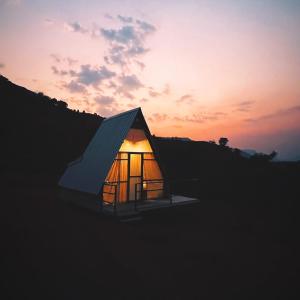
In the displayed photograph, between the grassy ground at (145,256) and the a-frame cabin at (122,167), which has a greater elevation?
the a-frame cabin at (122,167)

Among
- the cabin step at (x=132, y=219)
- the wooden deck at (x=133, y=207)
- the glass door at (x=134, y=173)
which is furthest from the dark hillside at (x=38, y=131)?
the cabin step at (x=132, y=219)

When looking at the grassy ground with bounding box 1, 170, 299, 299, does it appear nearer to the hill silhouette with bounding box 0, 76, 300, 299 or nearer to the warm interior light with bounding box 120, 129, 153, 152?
the hill silhouette with bounding box 0, 76, 300, 299

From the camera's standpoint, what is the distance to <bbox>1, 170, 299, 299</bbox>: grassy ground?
5.65 meters

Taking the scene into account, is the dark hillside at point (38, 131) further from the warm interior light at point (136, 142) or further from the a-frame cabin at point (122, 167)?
the warm interior light at point (136, 142)

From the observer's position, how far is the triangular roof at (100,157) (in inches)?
468

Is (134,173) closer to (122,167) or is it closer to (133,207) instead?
(122,167)

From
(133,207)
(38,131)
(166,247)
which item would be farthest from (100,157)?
(38,131)

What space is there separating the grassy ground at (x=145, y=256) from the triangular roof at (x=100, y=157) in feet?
5.48

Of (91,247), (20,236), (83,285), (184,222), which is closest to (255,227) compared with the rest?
(184,222)

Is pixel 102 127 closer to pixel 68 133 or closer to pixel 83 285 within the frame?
pixel 83 285

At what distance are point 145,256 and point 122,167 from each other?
6.03 m

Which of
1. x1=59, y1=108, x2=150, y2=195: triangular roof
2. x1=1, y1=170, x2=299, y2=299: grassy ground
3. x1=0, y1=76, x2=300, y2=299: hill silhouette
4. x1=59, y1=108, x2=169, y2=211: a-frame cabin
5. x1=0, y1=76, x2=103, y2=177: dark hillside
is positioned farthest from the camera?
x1=0, y1=76, x2=103, y2=177: dark hillside

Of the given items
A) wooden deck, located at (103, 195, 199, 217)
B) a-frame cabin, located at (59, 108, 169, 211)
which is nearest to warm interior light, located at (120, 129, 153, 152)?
a-frame cabin, located at (59, 108, 169, 211)

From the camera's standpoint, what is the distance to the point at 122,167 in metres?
12.9
